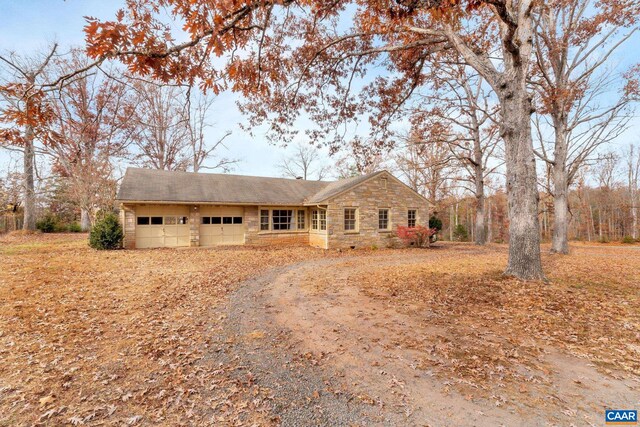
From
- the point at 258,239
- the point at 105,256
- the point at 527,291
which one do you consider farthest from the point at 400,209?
the point at 105,256

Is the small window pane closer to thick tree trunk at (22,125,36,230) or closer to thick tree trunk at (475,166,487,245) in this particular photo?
thick tree trunk at (475,166,487,245)

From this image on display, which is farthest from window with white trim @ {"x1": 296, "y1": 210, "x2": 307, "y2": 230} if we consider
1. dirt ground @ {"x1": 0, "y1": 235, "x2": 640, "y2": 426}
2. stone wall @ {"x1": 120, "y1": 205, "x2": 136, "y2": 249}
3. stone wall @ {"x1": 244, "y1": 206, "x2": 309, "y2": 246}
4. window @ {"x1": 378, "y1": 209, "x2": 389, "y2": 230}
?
dirt ground @ {"x1": 0, "y1": 235, "x2": 640, "y2": 426}

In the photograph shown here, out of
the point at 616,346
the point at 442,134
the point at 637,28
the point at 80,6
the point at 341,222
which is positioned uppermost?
the point at 637,28

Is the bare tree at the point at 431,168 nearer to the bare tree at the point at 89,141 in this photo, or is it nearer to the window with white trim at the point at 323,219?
the window with white trim at the point at 323,219

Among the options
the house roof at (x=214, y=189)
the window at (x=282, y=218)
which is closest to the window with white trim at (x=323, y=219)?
the house roof at (x=214, y=189)

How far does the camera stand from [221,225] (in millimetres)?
15977

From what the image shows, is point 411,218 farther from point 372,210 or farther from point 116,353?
point 116,353

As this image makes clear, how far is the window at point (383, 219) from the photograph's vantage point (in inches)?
650

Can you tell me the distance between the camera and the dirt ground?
2.71 meters

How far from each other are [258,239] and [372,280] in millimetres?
9672

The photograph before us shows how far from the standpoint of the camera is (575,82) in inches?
480

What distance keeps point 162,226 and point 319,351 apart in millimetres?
13721

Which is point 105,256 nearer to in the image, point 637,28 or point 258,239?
point 258,239
